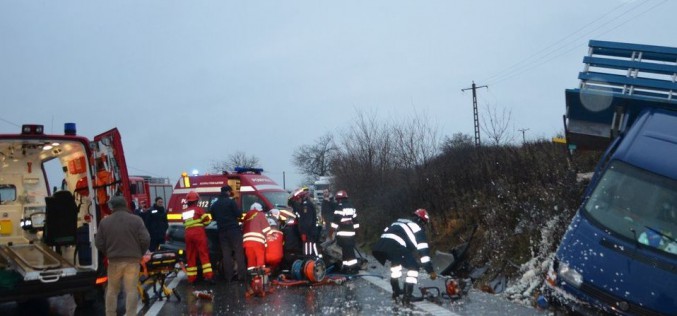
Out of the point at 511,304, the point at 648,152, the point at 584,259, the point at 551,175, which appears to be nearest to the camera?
the point at 584,259

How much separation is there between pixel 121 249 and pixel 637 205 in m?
6.09

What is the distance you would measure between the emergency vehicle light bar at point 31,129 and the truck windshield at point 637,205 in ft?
22.7

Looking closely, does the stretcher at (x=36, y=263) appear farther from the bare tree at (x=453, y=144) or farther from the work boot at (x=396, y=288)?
the bare tree at (x=453, y=144)

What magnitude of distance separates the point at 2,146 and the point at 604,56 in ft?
30.6

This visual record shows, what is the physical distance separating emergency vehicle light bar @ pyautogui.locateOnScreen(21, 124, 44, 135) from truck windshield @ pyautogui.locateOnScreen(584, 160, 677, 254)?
6929 mm

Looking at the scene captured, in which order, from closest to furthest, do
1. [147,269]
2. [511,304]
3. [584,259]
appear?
[584,259]
[511,304]
[147,269]

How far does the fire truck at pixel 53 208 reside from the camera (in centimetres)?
888

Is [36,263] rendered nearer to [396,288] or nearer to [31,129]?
[31,129]

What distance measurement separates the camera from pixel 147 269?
10898 mm

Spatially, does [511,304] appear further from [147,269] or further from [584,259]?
[147,269]

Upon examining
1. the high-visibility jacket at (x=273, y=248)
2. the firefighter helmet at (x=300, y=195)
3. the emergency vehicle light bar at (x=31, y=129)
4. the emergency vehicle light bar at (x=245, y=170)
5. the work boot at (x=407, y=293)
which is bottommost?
the work boot at (x=407, y=293)

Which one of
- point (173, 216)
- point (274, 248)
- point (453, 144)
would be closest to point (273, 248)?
point (274, 248)

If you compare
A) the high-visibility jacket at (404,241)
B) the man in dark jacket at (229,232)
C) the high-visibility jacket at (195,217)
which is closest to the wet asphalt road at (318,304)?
the high-visibility jacket at (404,241)

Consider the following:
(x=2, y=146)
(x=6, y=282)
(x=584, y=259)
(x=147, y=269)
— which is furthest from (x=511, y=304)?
(x=2, y=146)
